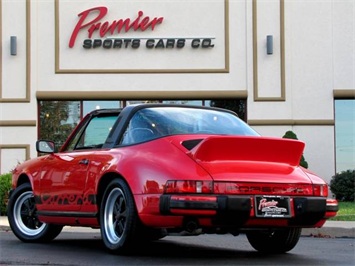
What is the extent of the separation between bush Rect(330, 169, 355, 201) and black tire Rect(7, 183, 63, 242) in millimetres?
13671

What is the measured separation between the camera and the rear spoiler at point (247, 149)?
729cm

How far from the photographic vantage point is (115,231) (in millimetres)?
7910

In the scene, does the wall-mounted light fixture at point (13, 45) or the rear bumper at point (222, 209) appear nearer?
the rear bumper at point (222, 209)

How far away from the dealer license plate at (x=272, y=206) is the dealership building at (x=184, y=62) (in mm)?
15611

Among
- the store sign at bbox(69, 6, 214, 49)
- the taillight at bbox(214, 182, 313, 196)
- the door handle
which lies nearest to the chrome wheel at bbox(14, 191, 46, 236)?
the door handle

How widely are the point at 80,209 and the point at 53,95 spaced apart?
48.6 feet

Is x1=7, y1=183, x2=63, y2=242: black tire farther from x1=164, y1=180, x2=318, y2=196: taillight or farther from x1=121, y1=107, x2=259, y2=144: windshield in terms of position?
x1=164, y1=180, x2=318, y2=196: taillight

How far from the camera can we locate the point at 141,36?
76.2ft

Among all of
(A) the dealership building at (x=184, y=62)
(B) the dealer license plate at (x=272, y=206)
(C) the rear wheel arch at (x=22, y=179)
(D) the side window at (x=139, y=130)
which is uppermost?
(A) the dealership building at (x=184, y=62)

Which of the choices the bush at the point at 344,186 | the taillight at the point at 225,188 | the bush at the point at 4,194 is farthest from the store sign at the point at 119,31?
the taillight at the point at 225,188

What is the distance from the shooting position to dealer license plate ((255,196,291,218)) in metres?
7.16

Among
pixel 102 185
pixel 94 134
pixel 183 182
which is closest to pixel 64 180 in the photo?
pixel 94 134

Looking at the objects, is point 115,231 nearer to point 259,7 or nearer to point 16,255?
point 16,255

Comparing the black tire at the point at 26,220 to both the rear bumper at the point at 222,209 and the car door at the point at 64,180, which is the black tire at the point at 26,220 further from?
the rear bumper at the point at 222,209
